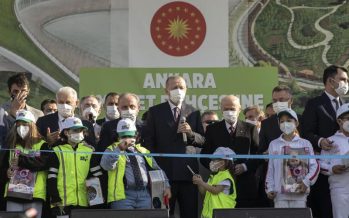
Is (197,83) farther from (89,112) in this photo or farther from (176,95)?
(176,95)

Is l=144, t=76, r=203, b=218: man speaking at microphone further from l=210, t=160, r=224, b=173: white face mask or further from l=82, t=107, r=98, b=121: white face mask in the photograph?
l=82, t=107, r=98, b=121: white face mask

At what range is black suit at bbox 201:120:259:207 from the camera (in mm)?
8078

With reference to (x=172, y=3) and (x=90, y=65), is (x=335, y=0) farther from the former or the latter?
(x=90, y=65)

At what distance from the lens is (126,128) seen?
7.72 metres

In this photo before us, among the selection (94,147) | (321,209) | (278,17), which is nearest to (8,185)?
(94,147)

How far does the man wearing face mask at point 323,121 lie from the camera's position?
805 cm

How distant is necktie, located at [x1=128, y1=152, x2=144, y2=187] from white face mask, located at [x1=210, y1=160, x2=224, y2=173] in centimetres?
72

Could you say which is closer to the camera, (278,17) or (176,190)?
(176,190)

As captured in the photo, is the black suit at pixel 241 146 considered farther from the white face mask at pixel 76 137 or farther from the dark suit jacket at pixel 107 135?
the white face mask at pixel 76 137

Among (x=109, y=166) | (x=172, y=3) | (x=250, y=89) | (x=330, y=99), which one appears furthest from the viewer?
(x=172, y=3)

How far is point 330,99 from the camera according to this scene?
8289mm

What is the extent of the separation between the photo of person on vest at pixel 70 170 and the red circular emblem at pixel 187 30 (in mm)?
4590

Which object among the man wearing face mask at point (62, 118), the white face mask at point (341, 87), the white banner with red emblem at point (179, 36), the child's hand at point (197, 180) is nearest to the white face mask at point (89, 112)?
the man wearing face mask at point (62, 118)

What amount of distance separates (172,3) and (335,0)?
2.40m
